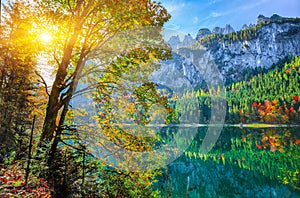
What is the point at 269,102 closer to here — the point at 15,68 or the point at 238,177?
the point at 238,177

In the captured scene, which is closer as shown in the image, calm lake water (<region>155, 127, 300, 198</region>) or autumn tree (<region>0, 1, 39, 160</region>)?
autumn tree (<region>0, 1, 39, 160</region>)

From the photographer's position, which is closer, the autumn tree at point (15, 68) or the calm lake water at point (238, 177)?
the autumn tree at point (15, 68)

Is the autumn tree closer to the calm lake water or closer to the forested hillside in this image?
the calm lake water

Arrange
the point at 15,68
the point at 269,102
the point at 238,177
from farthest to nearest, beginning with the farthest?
the point at 269,102
the point at 238,177
the point at 15,68

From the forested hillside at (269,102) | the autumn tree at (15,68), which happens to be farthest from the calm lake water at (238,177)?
the forested hillside at (269,102)

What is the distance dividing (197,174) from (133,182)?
2779cm

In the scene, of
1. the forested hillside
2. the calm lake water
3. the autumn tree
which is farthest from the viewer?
the forested hillside

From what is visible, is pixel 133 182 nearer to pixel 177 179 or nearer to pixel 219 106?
pixel 177 179

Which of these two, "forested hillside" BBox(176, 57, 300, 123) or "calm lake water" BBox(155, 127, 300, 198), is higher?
"forested hillside" BBox(176, 57, 300, 123)

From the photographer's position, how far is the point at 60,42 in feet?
24.2

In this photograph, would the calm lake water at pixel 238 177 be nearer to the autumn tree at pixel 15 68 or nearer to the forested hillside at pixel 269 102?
the autumn tree at pixel 15 68

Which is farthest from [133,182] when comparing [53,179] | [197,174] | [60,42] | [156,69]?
[197,174]

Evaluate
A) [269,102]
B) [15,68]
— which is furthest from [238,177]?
[269,102]

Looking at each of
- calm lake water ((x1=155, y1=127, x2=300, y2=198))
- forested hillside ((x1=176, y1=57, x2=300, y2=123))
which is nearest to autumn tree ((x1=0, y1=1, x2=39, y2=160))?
calm lake water ((x1=155, y1=127, x2=300, y2=198))
